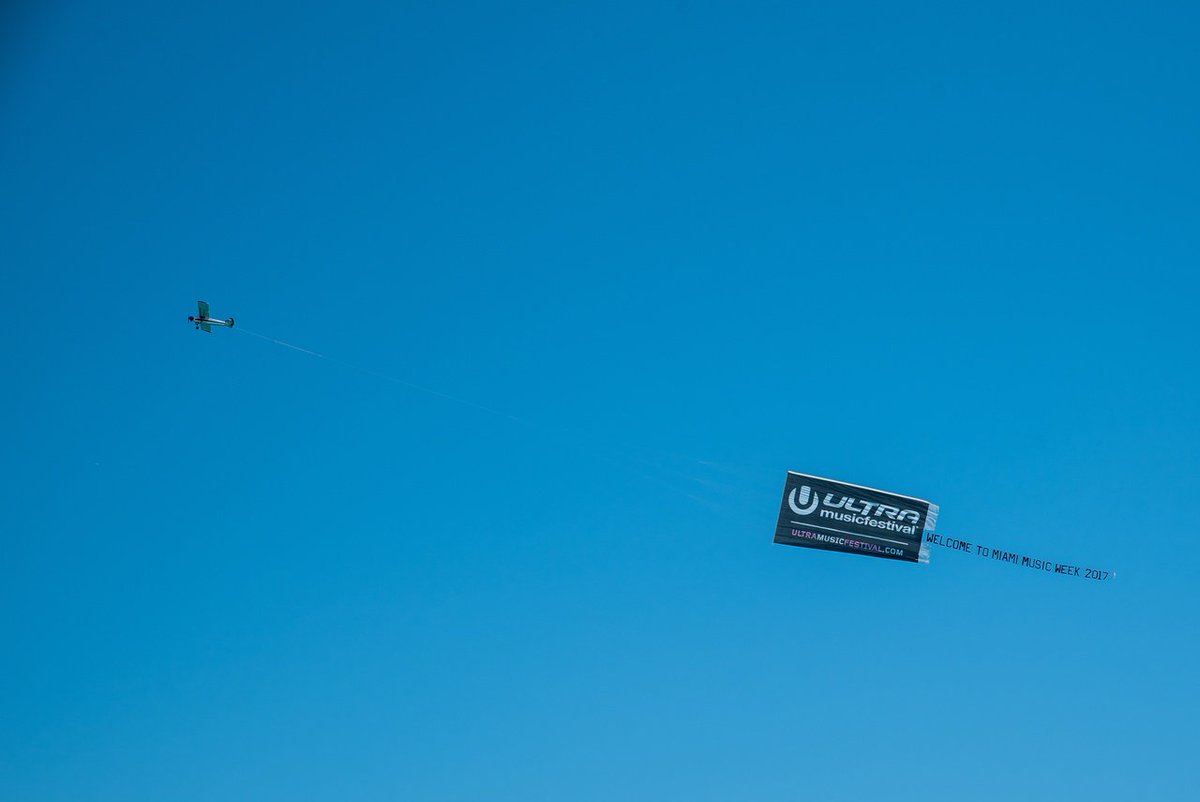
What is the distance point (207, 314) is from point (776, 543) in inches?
1296

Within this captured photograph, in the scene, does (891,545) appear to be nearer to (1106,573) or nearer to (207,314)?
(1106,573)

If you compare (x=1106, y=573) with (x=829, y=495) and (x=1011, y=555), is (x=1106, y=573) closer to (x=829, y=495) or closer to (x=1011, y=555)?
(x=1011, y=555)

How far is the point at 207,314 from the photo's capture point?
53.7 meters

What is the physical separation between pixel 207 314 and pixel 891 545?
128 ft

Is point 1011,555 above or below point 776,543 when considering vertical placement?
above

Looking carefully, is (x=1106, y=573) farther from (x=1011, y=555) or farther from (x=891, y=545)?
(x=891, y=545)

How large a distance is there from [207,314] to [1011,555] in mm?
45956

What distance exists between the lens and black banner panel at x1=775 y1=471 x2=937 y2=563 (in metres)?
51.6

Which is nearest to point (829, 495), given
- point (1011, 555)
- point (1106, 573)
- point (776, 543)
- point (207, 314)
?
point (776, 543)

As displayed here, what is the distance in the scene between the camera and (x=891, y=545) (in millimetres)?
52875

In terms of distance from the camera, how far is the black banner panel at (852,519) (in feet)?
169

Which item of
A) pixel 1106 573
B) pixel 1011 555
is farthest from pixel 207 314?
pixel 1106 573

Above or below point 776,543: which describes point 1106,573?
above

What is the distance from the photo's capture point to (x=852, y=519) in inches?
2060
